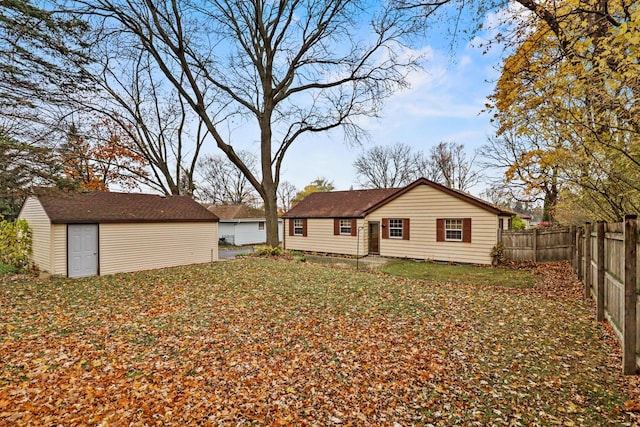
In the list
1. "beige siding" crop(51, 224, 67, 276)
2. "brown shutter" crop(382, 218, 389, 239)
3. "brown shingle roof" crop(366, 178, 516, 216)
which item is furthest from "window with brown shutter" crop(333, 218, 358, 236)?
"beige siding" crop(51, 224, 67, 276)

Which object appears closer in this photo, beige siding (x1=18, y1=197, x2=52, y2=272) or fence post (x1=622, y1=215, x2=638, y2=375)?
Result: fence post (x1=622, y1=215, x2=638, y2=375)

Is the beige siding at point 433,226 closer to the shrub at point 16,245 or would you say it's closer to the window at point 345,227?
the window at point 345,227

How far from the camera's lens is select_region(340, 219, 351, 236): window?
1709cm

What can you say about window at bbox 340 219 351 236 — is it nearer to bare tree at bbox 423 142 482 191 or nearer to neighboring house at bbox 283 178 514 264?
neighboring house at bbox 283 178 514 264

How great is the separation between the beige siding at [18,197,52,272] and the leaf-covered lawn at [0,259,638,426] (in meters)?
3.58

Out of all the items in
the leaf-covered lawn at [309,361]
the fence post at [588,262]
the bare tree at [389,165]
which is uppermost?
the bare tree at [389,165]

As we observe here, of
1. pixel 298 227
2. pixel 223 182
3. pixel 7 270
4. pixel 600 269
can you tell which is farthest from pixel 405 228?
pixel 223 182

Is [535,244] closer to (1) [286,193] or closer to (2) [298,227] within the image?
(2) [298,227]

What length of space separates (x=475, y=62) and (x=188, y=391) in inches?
375

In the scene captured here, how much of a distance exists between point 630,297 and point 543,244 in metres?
11.1

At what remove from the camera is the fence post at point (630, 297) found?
3.57 m

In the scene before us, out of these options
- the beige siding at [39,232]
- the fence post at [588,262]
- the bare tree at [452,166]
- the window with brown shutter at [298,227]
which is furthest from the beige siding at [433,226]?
the bare tree at [452,166]

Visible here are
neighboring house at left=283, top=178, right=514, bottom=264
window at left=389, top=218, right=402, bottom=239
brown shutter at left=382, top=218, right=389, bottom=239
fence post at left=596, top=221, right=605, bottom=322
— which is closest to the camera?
fence post at left=596, top=221, right=605, bottom=322

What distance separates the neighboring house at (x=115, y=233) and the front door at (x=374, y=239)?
8675mm
